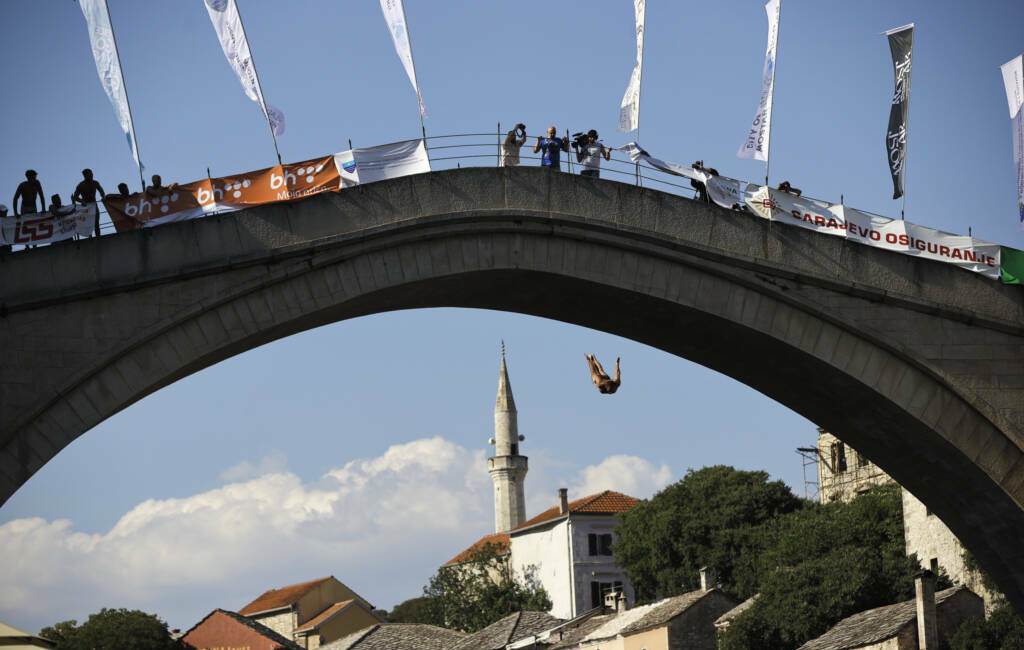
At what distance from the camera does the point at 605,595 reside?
90250 mm

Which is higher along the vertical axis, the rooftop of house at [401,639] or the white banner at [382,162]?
the white banner at [382,162]

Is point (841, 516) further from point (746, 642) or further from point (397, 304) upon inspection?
point (397, 304)

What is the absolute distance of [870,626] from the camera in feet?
151

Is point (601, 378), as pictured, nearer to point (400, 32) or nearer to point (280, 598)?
point (400, 32)

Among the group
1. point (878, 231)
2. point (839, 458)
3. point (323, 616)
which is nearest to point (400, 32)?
point (878, 231)

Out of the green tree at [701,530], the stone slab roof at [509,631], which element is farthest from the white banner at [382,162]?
the green tree at [701,530]

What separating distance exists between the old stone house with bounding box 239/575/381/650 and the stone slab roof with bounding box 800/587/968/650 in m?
51.2

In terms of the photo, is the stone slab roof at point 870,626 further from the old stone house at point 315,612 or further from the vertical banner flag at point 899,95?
the old stone house at point 315,612

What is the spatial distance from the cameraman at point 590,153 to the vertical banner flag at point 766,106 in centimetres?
337

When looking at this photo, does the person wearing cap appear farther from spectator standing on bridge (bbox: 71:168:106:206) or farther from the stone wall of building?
the stone wall of building

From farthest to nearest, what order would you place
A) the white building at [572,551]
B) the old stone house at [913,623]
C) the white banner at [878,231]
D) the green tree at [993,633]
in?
the white building at [572,551]
the old stone house at [913,623]
the green tree at [993,633]
the white banner at [878,231]

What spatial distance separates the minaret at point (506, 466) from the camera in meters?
111

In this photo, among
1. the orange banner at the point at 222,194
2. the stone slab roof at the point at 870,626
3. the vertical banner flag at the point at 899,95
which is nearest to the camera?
the orange banner at the point at 222,194

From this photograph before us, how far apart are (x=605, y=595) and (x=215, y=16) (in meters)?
72.0
